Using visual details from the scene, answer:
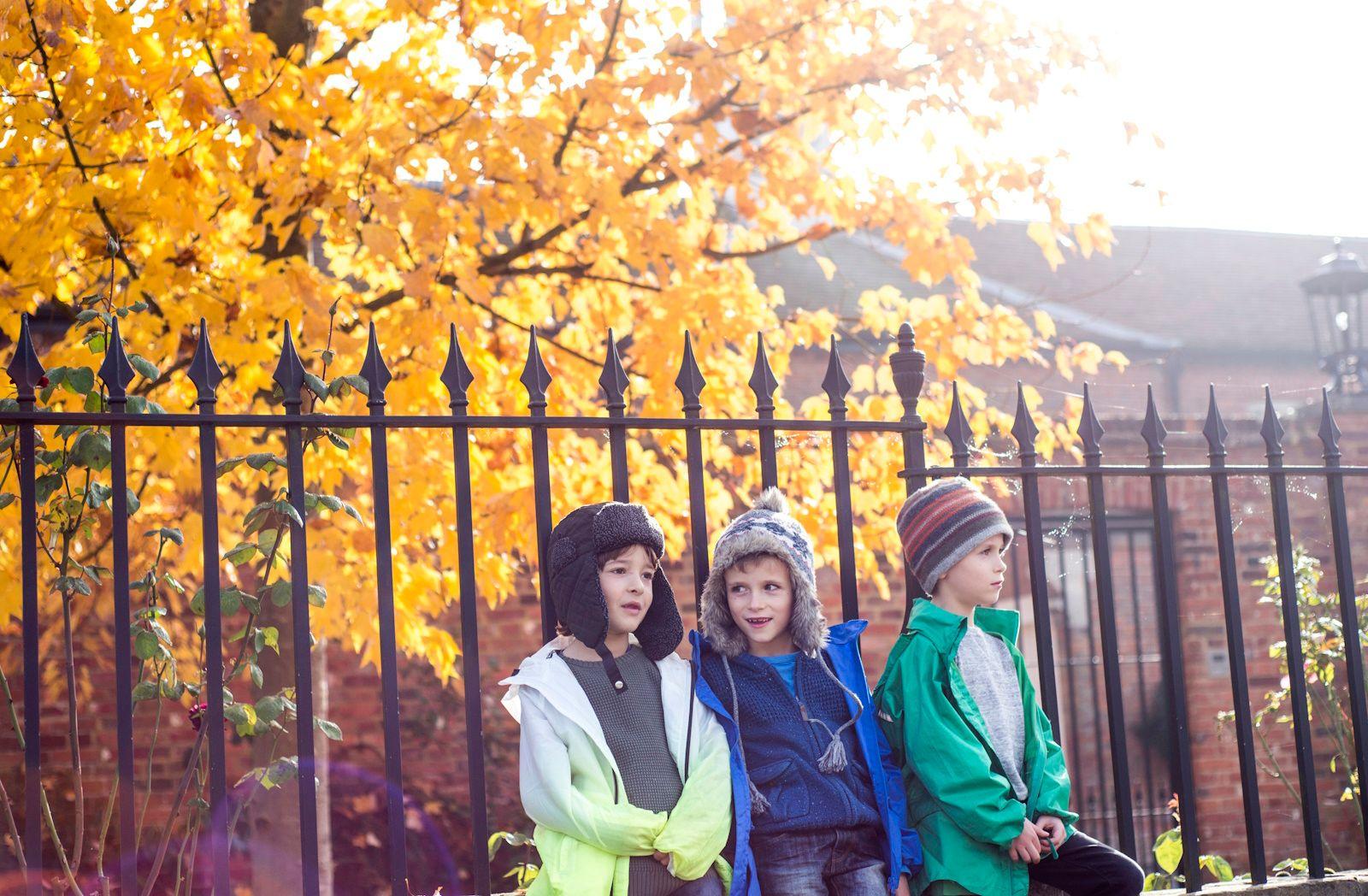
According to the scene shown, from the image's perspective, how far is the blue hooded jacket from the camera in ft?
8.20

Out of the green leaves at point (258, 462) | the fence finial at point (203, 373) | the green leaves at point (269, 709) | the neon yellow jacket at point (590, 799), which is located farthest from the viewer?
the green leaves at point (269, 709)

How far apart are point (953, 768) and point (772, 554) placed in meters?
0.56

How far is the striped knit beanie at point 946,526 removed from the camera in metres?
2.80

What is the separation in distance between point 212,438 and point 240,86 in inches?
90.2

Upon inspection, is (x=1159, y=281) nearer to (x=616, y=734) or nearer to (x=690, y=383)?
(x=690, y=383)

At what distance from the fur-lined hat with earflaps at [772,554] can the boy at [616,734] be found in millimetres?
100

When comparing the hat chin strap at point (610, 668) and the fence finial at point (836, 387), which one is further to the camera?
the fence finial at point (836, 387)

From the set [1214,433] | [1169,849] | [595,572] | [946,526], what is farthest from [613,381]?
[1169,849]

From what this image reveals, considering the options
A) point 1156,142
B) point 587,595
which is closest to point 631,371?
point 1156,142

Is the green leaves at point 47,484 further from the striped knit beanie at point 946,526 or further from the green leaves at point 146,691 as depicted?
the striped knit beanie at point 946,526

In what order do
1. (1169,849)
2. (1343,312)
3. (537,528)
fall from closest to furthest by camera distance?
(537,528) < (1169,849) < (1343,312)


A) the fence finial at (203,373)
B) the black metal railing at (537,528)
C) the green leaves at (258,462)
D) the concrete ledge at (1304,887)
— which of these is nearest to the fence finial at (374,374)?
the black metal railing at (537,528)

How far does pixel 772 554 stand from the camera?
270cm

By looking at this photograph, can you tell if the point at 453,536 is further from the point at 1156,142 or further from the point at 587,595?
the point at 1156,142
